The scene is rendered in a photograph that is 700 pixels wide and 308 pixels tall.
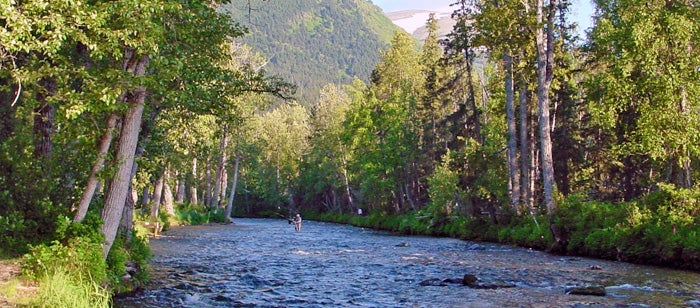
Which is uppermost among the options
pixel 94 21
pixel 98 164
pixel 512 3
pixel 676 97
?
pixel 512 3

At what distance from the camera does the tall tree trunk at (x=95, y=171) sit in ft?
41.0

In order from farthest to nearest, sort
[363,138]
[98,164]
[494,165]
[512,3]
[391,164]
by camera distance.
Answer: [363,138] < [391,164] < [494,165] < [512,3] < [98,164]

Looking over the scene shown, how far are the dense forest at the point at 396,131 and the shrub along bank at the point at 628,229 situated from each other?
8 centimetres

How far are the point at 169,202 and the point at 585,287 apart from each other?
43390 millimetres

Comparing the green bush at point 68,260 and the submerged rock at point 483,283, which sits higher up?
the green bush at point 68,260

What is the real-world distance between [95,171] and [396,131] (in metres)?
45.9

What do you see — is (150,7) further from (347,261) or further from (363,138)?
(363,138)

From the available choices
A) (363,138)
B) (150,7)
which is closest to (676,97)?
(150,7)

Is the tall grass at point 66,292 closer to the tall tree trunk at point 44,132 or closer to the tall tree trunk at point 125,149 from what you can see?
the tall tree trunk at point 125,149

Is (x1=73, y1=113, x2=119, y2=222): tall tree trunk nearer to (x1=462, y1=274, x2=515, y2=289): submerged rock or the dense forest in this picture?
the dense forest

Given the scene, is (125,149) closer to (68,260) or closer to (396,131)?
(68,260)

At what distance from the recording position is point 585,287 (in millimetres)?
14797

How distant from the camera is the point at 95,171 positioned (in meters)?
12.6

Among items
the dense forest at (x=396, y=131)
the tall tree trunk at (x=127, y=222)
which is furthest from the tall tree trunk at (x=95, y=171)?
the tall tree trunk at (x=127, y=222)
